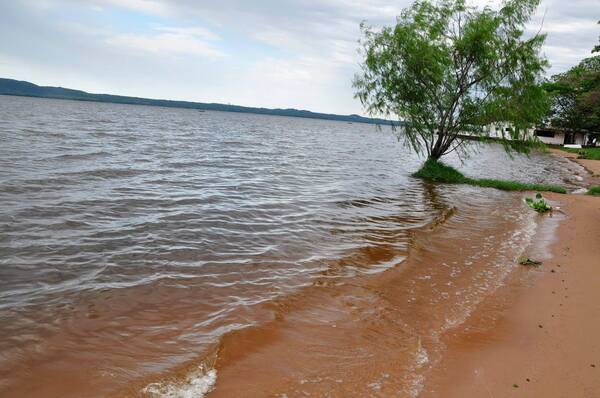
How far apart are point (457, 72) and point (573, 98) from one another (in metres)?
66.5

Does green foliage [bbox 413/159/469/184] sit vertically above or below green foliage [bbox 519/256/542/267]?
above

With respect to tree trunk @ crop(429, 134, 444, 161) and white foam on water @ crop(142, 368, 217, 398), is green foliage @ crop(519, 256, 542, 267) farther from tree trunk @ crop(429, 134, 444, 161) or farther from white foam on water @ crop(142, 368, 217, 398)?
tree trunk @ crop(429, 134, 444, 161)

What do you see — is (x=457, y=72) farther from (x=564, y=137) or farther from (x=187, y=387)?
(x=564, y=137)

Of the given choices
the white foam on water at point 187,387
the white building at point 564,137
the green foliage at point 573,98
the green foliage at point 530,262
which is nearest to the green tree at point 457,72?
the green foliage at point 530,262

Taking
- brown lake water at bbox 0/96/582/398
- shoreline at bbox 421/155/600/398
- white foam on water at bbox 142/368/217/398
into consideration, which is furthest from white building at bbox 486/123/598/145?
white foam on water at bbox 142/368/217/398

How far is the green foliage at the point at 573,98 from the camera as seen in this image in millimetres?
69500

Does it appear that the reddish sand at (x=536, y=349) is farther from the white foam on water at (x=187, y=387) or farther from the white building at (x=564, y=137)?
the white building at (x=564, y=137)

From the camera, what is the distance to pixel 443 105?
26.3 m

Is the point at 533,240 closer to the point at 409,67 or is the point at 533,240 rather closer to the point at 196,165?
the point at 409,67

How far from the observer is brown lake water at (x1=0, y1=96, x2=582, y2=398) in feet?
17.8

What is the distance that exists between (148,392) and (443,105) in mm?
25159

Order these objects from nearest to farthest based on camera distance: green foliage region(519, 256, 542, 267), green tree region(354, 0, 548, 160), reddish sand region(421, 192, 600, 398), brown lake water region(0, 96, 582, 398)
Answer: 1. reddish sand region(421, 192, 600, 398)
2. brown lake water region(0, 96, 582, 398)
3. green foliage region(519, 256, 542, 267)
4. green tree region(354, 0, 548, 160)

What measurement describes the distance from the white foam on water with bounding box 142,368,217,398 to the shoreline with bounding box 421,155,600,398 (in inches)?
101

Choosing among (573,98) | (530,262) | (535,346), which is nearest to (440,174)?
(530,262)
